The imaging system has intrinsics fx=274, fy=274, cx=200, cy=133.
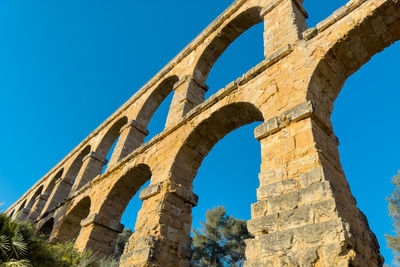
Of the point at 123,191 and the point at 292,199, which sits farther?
the point at 123,191

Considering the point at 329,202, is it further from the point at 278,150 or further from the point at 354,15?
the point at 354,15

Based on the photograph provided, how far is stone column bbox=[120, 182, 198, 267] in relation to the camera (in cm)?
488

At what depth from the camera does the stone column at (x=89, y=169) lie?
1128 centimetres

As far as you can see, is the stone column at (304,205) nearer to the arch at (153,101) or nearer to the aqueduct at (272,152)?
the aqueduct at (272,152)

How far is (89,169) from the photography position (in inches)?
459

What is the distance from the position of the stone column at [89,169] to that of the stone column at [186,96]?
5601 millimetres

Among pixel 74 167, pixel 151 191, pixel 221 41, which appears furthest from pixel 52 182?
pixel 221 41

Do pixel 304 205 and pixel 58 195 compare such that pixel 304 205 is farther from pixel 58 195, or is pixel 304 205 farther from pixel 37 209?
pixel 37 209

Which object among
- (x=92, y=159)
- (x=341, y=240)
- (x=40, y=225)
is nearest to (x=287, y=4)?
(x=341, y=240)

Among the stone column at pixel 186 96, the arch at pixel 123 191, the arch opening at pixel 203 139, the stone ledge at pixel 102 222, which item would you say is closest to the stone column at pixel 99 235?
the stone ledge at pixel 102 222

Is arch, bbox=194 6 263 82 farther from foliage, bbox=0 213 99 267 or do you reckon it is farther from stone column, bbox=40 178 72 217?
stone column, bbox=40 178 72 217

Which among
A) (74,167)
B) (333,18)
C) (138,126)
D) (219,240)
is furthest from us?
(219,240)

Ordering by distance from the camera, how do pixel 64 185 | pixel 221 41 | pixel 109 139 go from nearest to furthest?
pixel 221 41 → pixel 109 139 → pixel 64 185

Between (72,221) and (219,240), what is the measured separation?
A: 1482 cm
